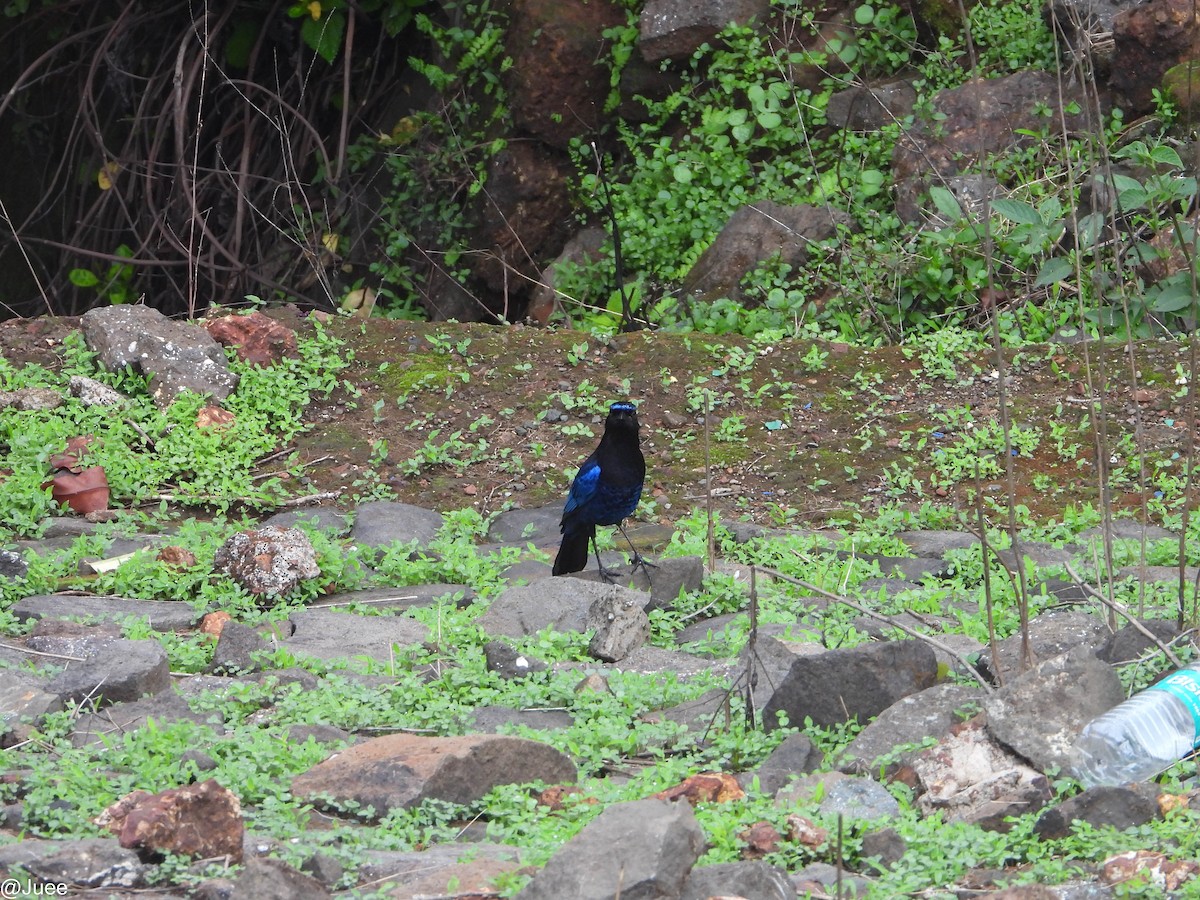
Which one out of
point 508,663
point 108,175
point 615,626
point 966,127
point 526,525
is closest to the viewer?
point 508,663

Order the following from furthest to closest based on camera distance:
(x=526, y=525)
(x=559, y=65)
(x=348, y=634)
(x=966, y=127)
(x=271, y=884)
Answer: (x=559, y=65), (x=966, y=127), (x=526, y=525), (x=348, y=634), (x=271, y=884)

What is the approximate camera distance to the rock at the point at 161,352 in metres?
7.14

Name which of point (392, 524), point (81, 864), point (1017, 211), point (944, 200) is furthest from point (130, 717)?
point (944, 200)

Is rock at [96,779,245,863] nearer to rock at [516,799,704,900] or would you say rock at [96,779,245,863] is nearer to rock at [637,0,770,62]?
rock at [516,799,704,900]

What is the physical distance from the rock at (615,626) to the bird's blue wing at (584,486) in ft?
3.47

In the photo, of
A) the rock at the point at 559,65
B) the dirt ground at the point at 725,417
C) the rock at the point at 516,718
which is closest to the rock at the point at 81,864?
the rock at the point at 516,718

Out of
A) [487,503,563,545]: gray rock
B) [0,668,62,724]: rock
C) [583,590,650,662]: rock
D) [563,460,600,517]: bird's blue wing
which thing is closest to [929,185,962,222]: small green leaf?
[487,503,563,545]: gray rock

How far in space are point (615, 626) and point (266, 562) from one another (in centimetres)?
144

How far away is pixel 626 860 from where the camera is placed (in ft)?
7.75

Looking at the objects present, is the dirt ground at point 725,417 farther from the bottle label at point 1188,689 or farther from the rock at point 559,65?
the rock at point 559,65

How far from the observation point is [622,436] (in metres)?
5.55

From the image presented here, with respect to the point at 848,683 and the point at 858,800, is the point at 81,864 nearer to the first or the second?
the point at 858,800

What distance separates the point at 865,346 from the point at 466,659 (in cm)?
411

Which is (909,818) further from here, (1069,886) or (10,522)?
(10,522)
